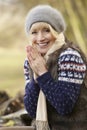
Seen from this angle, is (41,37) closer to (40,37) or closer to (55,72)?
(40,37)

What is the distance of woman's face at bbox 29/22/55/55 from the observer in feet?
10.1

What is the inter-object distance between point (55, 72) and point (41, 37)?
24 cm

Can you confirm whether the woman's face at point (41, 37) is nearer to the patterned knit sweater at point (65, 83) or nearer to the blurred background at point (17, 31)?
the patterned knit sweater at point (65, 83)

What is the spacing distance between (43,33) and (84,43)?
4.65 m

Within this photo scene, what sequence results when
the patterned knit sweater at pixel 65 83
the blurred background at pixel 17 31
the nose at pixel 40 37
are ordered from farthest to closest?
1. the blurred background at pixel 17 31
2. the nose at pixel 40 37
3. the patterned knit sweater at pixel 65 83

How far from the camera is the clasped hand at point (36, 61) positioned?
296 centimetres

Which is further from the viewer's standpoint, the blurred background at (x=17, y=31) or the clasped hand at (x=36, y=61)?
the blurred background at (x=17, y=31)

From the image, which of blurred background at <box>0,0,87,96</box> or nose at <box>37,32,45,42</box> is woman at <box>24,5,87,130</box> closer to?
nose at <box>37,32,45,42</box>

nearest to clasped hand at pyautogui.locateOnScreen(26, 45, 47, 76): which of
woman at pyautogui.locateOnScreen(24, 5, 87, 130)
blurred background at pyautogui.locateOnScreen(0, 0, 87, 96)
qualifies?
woman at pyautogui.locateOnScreen(24, 5, 87, 130)

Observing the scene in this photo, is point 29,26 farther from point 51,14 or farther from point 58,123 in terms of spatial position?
point 58,123

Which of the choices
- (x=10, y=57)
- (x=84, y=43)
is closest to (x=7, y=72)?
(x=10, y=57)

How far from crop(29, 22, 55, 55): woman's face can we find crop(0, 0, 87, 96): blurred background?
4607 mm

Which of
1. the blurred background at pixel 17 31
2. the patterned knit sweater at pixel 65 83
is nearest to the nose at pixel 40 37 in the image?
the patterned knit sweater at pixel 65 83

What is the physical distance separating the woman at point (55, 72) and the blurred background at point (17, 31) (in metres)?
4.59
